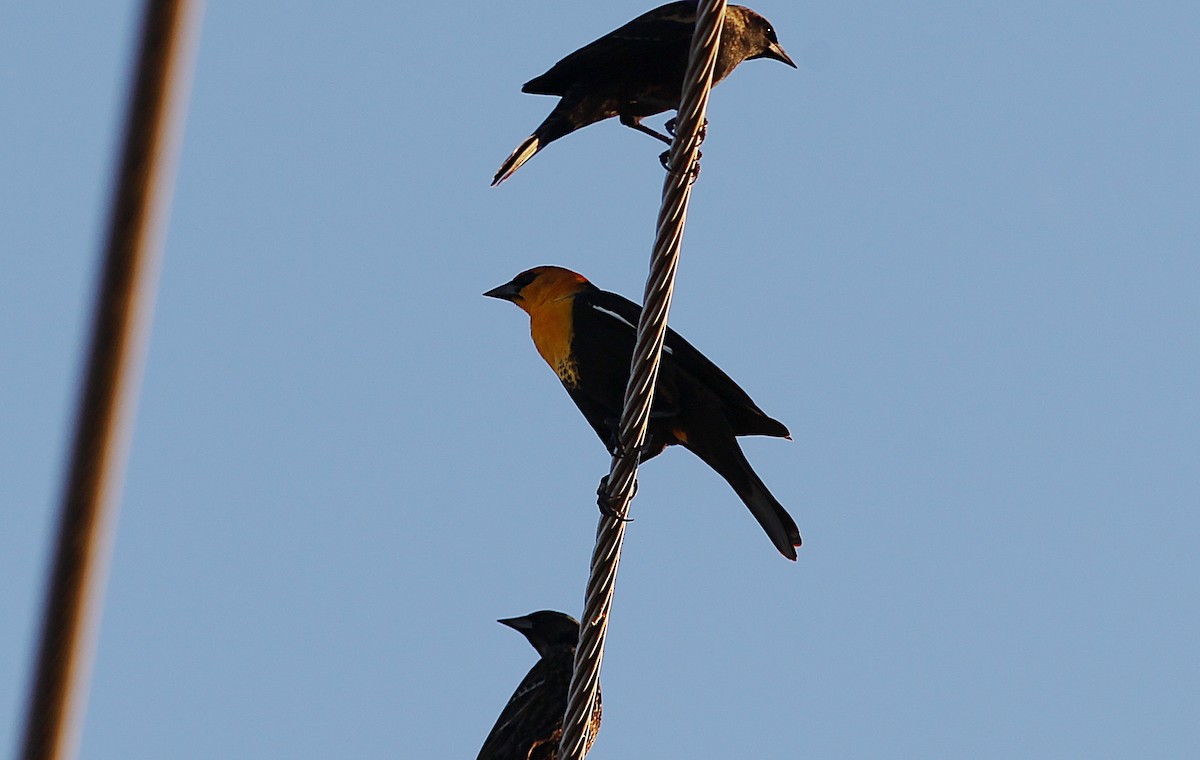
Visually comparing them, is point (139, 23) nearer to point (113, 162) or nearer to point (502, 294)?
point (113, 162)

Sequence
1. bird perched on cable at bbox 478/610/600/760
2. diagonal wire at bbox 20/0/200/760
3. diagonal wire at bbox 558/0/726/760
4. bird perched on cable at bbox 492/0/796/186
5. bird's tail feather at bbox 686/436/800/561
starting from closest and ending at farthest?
diagonal wire at bbox 20/0/200/760 < diagonal wire at bbox 558/0/726/760 < bird's tail feather at bbox 686/436/800/561 < bird perched on cable at bbox 492/0/796/186 < bird perched on cable at bbox 478/610/600/760

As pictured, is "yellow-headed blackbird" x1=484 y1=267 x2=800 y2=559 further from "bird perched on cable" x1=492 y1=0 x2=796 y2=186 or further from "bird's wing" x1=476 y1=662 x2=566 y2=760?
"bird's wing" x1=476 y1=662 x2=566 y2=760

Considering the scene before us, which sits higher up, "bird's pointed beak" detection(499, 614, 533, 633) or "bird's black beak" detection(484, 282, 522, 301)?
"bird's black beak" detection(484, 282, 522, 301)

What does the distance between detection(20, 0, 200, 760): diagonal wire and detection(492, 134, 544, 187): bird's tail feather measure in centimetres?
398

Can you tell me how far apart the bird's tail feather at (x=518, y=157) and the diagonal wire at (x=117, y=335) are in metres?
3.98

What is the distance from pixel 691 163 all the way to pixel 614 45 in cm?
252

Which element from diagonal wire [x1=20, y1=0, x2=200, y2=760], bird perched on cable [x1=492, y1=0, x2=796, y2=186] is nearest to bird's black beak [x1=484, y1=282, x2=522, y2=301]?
bird perched on cable [x1=492, y1=0, x2=796, y2=186]

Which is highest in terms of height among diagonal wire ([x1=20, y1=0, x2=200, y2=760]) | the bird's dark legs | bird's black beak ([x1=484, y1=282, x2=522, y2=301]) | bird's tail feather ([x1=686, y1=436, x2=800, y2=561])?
the bird's dark legs

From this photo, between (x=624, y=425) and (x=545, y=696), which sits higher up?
(x=624, y=425)

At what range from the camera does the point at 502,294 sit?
556 centimetres

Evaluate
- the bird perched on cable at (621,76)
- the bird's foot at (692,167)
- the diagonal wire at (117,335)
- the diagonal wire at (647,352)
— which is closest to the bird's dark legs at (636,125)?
the bird perched on cable at (621,76)

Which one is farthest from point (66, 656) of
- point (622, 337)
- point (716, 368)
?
point (622, 337)

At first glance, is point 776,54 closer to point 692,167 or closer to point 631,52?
point 631,52

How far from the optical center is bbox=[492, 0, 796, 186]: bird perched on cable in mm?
5055
